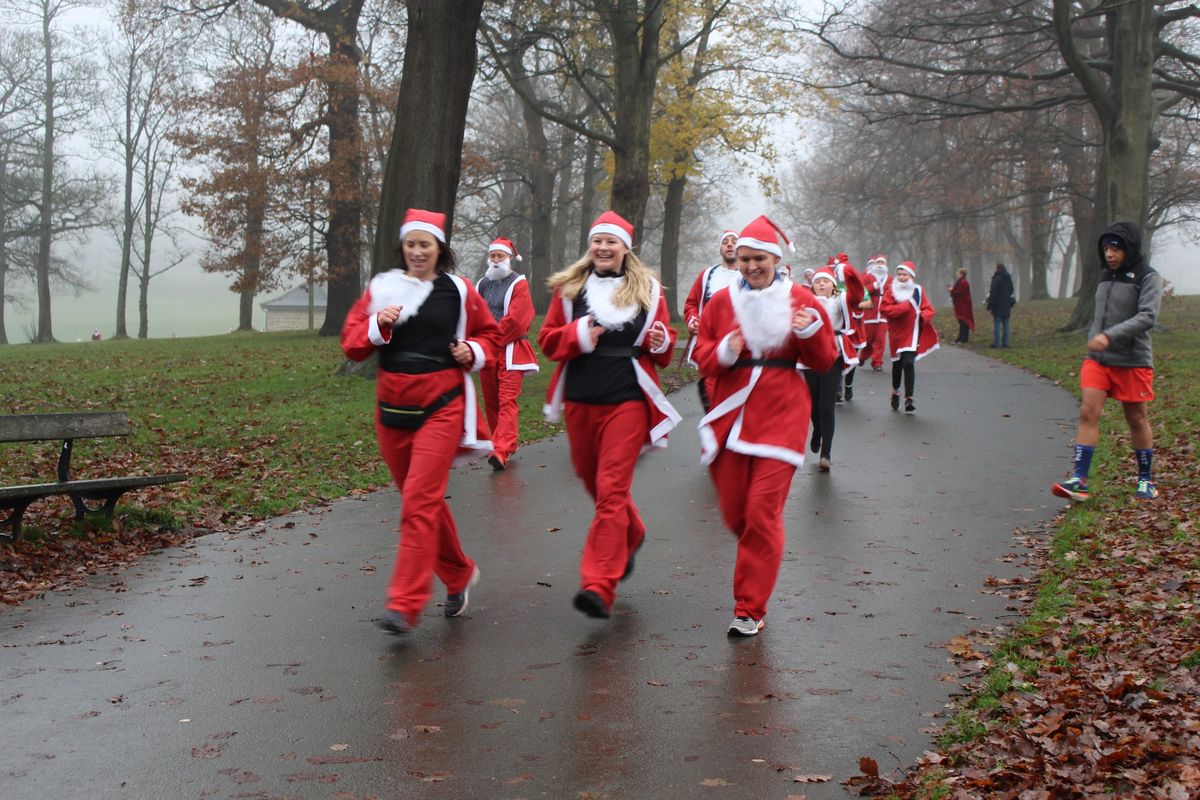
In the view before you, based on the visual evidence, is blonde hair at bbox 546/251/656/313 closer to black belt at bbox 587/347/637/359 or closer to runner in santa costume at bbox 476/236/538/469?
black belt at bbox 587/347/637/359

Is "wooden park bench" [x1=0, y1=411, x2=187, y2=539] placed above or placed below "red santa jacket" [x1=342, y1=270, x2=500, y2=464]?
below

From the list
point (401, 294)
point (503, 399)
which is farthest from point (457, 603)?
point (503, 399)

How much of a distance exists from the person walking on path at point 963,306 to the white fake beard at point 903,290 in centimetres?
1472

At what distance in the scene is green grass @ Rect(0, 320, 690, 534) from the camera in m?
10.5

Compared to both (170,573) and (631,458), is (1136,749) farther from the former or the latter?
(170,573)

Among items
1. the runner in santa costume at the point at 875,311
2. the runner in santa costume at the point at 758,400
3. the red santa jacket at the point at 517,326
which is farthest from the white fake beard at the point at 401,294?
the runner in santa costume at the point at 875,311

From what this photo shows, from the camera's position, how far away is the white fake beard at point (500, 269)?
11906mm

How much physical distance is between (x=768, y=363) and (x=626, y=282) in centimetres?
87

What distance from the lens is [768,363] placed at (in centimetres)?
645

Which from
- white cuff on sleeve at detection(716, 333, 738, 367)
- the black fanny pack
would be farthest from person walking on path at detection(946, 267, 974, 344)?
the black fanny pack

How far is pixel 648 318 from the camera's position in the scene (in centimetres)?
670

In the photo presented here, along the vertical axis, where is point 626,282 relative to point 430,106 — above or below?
below

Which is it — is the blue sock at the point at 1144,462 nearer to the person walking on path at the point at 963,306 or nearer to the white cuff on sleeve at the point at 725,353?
the white cuff on sleeve at the point at 725,353

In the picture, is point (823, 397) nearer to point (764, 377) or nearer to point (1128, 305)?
point (1128, 305)
